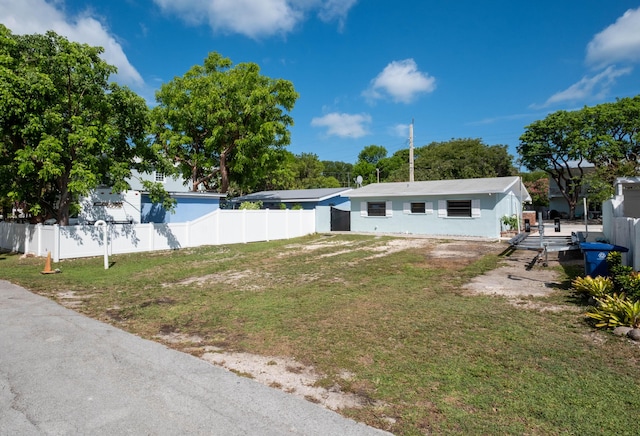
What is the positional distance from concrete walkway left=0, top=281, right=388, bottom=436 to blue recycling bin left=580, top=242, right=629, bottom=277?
6.85 meters

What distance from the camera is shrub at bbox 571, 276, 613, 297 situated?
252 inches

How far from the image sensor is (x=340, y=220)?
25344 millimetres

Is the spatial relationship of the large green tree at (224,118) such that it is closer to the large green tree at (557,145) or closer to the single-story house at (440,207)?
the single-story house at (440,207)

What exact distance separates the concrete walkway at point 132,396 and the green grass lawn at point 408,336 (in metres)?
0.62

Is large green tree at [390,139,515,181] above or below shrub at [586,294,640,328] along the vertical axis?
above

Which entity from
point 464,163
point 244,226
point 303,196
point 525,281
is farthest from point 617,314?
point 464,163

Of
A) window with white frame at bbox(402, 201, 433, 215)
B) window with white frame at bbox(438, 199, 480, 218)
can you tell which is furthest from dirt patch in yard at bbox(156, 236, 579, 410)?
window with white frame at bbox(402, 201, 433, 215)

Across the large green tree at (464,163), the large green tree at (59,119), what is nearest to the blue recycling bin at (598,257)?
the large green tree at (59,119)

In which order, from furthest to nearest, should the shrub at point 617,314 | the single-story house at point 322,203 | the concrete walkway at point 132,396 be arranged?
the single-story house at point 322,203
the shrub at point 617,314
the concrete walkway at point 132,396

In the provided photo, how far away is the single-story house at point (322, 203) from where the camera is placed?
24.9 meters

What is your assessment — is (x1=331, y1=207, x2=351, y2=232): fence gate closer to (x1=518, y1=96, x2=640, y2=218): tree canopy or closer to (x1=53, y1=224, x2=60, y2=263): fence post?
(x1=53, y1=224, x2=60, y2=263): fence post

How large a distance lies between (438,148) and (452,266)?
47.4 metres

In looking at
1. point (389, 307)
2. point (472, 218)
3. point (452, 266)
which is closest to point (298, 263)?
point (452, 266)

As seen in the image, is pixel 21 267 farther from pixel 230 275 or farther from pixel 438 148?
pixel 438 148
